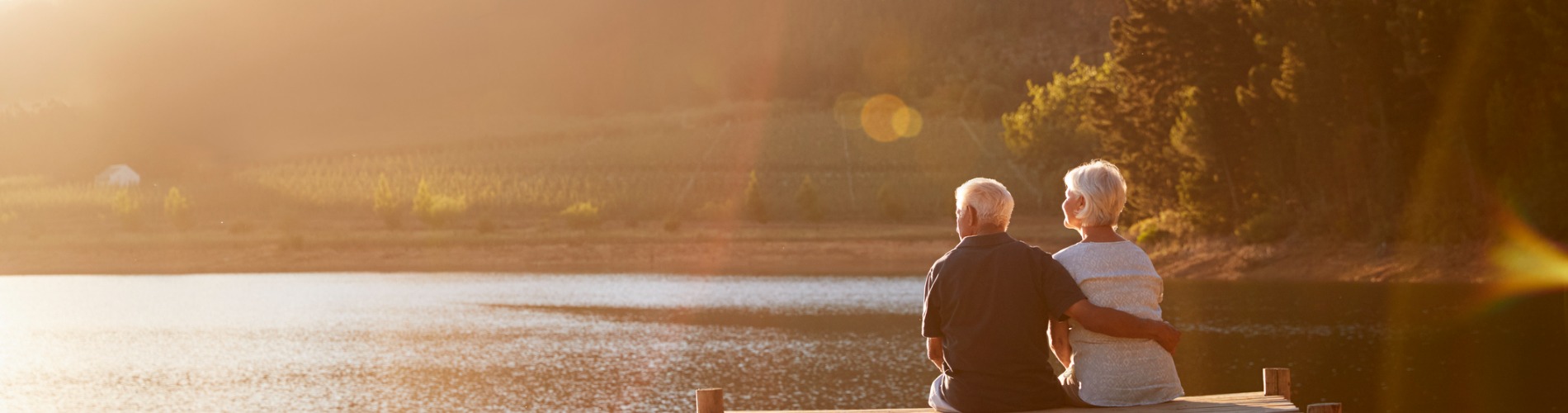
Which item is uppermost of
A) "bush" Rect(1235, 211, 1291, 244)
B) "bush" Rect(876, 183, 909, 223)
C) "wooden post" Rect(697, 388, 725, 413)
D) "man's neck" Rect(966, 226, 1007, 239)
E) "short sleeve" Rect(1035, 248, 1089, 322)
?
"bush" Rect(876, 183, 909, 223)

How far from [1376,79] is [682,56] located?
5755 inches

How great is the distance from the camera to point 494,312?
38.7 m

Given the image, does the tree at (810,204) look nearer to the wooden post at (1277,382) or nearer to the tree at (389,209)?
the tree at (389,209)

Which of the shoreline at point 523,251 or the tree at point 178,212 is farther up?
the tree at point 178,212

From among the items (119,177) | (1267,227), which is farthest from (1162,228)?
(119,177)

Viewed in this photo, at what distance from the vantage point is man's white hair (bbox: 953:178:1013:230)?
247 inches

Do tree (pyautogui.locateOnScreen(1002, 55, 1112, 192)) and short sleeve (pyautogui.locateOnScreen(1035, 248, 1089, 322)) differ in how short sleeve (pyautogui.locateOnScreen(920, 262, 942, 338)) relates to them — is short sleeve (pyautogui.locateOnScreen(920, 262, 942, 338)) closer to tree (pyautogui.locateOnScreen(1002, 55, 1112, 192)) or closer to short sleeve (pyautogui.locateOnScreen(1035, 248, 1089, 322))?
short sleeve (pyautogui.locateOnScreen(1035, 248, 1089, 322))

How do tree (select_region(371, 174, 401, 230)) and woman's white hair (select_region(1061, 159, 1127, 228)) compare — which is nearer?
woman's white hair (select_region(1061, 159, 1127, 228))

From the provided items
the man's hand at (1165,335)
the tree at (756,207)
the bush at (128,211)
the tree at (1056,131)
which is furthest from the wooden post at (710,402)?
the bush at (128,211)

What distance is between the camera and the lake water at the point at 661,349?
20.6 meters

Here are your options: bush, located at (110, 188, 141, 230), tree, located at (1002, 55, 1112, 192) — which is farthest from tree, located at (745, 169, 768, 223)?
bush, located at (110, 188, 141, 230)

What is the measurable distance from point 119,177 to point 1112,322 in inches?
4181

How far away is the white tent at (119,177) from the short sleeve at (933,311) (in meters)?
101

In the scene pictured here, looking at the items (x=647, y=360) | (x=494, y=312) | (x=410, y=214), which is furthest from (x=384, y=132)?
(x=647, y=360)
